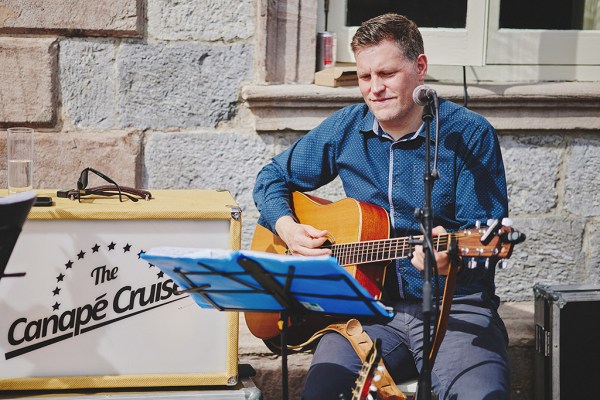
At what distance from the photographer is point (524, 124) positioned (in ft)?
14.5

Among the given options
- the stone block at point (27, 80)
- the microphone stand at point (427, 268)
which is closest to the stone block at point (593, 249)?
the microphone stand at point (427, 268)

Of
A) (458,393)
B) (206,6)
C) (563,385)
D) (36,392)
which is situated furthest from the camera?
(206,6)

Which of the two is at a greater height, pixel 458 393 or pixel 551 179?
pixel 551 179

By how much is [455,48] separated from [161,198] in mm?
1864

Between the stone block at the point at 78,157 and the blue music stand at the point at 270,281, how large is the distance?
1.63 meters

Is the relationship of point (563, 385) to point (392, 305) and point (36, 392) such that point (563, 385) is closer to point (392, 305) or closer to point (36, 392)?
point (392, 305)

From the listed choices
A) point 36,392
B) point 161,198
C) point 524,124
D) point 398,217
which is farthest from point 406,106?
point 36,392

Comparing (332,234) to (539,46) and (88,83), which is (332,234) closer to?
(88,83)

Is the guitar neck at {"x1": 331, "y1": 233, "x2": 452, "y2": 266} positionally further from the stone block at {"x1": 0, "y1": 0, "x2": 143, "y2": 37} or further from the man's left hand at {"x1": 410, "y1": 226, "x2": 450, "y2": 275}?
the stone block at {"x1": 0, "y1": 0, "x2": 143, "y2": 37}

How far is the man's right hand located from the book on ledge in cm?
68

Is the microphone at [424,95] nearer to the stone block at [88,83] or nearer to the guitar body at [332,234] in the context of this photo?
the guitar body at [332,234]

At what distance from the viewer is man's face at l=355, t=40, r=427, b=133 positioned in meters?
3.37

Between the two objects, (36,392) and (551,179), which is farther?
(551,179)

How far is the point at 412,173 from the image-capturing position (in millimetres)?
3461
